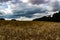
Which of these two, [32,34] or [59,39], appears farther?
[32,34]

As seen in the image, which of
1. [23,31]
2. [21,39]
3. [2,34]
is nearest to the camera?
[21,39]

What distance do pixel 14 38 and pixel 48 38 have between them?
154cm

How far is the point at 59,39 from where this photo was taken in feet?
26.6

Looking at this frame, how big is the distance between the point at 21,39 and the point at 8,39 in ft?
1.88

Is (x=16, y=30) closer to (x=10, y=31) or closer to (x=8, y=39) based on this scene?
(x=10, y=31)

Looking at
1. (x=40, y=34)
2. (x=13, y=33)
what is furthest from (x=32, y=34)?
(x=13, y=33)

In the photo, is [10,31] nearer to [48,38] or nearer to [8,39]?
[8,39]

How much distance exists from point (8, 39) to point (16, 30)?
1.51 m

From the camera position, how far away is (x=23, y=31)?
30.5 feet

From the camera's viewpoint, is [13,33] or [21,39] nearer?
[21,39]

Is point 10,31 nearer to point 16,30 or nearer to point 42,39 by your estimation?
point 16,30

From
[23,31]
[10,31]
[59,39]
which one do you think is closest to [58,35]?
[59,39]

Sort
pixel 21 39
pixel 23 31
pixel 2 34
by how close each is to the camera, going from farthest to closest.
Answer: pixel 23 31, pixel 2 34, pixel 21 39

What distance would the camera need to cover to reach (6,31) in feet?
30.3
